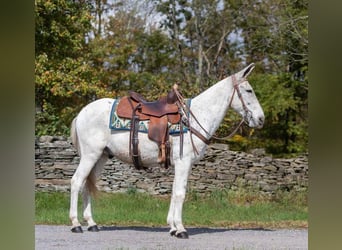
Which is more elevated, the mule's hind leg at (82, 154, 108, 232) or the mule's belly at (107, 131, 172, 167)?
the mule's belly at (107, 131, 172, 167)

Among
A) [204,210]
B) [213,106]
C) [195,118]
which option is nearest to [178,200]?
[204,210]

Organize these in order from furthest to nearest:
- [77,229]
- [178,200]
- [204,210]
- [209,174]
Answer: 1. [209,174]
2. [204,210]
3. [77,229]
4. [178,200]

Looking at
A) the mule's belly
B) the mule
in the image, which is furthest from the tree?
the mule's belly

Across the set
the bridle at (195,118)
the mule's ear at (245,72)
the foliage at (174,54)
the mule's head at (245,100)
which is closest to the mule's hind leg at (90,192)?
the foliage at (174,54)

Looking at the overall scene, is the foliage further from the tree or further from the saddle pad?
the saddle pad

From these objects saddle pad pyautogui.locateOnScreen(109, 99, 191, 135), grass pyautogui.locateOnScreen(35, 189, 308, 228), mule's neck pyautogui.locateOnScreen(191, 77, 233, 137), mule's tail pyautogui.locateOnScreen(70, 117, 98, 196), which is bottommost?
grass pyautogui.locateOnScreen(35, 189, 308, 228)

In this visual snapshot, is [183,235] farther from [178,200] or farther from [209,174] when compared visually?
[209,174]

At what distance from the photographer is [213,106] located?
20.9ft

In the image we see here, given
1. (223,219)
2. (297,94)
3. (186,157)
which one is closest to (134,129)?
(186,157)

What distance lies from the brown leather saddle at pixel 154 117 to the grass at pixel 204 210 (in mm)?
494

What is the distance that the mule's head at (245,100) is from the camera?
20.9ft

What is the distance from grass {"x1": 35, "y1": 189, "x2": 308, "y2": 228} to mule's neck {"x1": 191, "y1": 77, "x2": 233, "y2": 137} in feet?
2.46

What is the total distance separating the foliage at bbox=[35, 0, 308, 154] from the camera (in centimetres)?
683

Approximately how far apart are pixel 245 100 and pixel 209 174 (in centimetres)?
88
